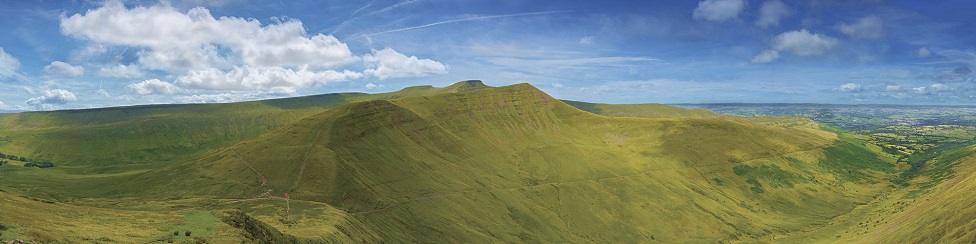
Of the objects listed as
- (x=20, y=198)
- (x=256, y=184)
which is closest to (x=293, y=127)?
(x=256, y=184)

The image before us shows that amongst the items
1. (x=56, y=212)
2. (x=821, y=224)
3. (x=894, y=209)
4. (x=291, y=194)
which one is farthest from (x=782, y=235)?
(x=56, y=212)

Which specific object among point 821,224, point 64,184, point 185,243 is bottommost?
point 821,224

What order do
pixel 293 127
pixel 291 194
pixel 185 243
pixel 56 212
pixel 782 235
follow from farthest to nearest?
pixel 293 127
pixel 782 235
pixel 291 194
pixel 56 212
pixel 185 243

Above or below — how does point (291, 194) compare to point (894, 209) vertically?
above

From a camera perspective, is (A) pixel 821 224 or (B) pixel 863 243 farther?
(A) pixel 821 224

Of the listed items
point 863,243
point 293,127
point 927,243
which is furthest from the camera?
point 293,127

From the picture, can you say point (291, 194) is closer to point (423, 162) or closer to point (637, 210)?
point (423, 162)

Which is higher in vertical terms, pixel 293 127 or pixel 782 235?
pixel 293 127

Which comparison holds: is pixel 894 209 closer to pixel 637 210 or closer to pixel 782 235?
pixel 782 235

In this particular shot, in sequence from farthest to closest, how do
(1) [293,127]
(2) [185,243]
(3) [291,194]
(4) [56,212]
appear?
1. (1) [293,127]
2. (3) [291,194]
3. (4) [56,212]
4. (2) [185,243]
